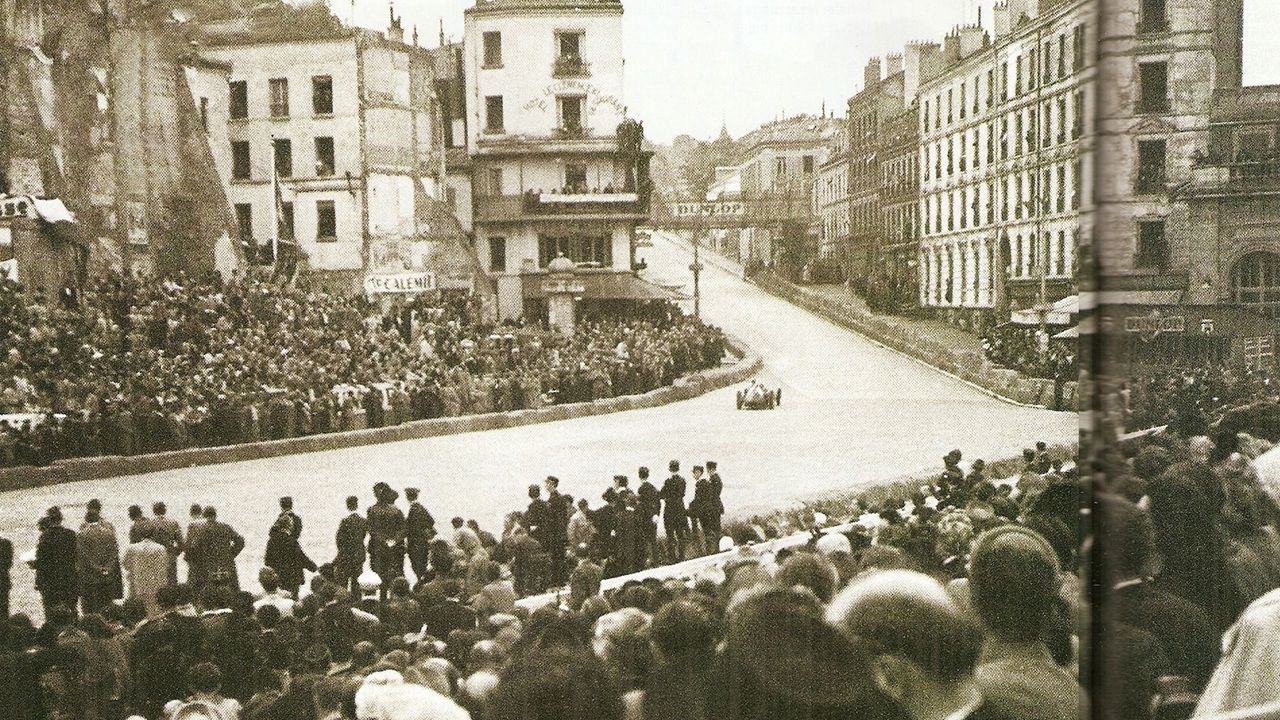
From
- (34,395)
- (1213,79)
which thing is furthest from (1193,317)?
(34,395)

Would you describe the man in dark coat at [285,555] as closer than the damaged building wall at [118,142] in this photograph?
Yes

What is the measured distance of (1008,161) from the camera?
19.2ft

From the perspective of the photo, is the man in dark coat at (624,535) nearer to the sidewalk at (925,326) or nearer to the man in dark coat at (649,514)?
the man in dark coat at (649,514)

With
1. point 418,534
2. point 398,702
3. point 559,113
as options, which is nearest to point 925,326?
point 559,113

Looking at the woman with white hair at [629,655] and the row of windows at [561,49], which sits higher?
the row of windows at [561,49]

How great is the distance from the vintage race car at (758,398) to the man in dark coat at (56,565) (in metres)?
3.57

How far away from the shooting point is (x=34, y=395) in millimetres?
5180

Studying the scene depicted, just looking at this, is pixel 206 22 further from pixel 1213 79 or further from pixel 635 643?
pixel 1213 79

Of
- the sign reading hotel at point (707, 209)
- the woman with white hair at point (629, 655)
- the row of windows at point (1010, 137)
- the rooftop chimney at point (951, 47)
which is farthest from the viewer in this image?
the sign reading hotel at point (707, 209)

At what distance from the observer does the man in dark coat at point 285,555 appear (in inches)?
197

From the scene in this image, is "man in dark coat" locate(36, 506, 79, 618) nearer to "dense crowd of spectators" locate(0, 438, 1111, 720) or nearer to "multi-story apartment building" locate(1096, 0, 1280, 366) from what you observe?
"dense crowd of spectators" locate(0, 438, 1111, 720)

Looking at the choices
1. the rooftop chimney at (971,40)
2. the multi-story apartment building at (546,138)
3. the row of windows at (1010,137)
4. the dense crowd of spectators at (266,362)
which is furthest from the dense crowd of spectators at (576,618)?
the rooftop chimney at (971,40)

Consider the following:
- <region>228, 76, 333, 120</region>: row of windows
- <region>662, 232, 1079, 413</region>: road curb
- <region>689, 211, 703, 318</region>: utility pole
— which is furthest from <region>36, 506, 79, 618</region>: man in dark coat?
<region>689, 211, 703, 318</region>: utility pole

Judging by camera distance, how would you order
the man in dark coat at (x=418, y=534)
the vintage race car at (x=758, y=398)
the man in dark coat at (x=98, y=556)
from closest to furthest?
the man in dark coat at (x=98, y=556), the man in dark coat at (x=418, y=534), the vintage race car at (x=758, y=398)
